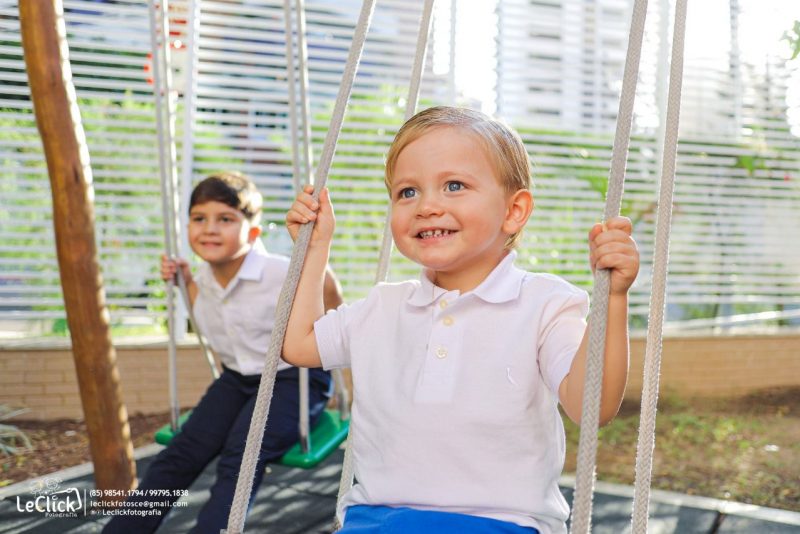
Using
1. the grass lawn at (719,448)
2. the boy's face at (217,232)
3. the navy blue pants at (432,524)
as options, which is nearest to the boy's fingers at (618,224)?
the navy blue pants at (432,524)

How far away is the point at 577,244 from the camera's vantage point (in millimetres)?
5422

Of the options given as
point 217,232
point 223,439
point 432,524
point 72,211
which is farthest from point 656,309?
point 72,211

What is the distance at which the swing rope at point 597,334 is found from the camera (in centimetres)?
99

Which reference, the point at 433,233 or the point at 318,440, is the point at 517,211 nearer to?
the point at 433,233

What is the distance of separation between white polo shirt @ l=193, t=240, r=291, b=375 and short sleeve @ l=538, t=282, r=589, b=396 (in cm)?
127

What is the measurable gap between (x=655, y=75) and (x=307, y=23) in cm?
226

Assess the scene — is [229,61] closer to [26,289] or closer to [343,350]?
[26,289]

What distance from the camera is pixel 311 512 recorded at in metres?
2.85

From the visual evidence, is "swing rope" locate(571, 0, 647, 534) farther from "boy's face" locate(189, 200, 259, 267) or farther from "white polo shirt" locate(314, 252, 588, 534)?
"boy's face" locate(189, 200, 259, 267)

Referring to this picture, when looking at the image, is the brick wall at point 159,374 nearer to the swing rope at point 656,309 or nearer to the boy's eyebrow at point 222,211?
the boy's eyebrow at point 222,211

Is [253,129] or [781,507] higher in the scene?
[253,129]

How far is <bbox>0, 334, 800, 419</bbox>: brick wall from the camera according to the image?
4.20m

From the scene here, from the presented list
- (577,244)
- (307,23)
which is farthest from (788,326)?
(307,23)

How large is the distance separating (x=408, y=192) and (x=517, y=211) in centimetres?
19
